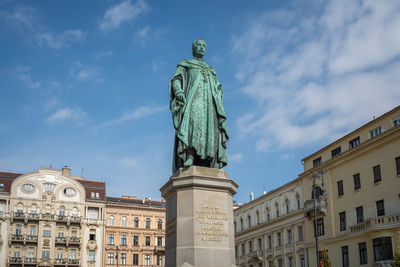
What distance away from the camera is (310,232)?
5366 centimetres

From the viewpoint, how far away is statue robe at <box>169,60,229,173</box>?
42.6 feet

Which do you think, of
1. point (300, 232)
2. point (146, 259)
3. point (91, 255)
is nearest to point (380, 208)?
point (300, 232)

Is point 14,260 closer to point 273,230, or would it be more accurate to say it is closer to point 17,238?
point 17,238

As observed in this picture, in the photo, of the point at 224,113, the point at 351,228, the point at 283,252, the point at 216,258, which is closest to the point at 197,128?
the point at 224,113

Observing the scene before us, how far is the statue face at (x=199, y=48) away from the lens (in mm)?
14305

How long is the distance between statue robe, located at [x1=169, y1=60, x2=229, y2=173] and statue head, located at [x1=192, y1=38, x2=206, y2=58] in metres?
0.37

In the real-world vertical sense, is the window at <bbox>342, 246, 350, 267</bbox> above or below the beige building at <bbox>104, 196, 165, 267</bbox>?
below

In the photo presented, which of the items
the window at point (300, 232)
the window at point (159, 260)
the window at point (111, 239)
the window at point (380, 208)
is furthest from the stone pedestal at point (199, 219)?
the window at point (159, 260)

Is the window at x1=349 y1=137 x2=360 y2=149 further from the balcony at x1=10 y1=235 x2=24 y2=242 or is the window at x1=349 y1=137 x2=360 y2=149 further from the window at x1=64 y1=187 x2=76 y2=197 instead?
the balcony at x1=10 y1=235 x2=24 y2=242

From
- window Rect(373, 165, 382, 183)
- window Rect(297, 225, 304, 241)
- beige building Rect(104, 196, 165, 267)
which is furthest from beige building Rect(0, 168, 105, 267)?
window Rect(373, 165, 382, 183)

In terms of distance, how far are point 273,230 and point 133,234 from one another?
88.2 ft

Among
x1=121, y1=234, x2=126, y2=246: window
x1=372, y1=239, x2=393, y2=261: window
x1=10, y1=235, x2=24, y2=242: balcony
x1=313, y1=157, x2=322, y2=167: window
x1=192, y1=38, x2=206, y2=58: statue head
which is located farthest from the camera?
x1=121, y1=234, x2=126, y2=246: window

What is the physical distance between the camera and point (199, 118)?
13.2 meters

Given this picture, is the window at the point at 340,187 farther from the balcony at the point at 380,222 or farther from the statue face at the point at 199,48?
the statue face at the point at 199,48
